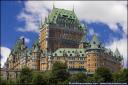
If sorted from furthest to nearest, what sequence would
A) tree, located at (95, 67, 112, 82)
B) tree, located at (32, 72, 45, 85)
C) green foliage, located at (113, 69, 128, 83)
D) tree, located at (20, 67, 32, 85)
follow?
tree, located at (95, 67, 112, 82) → green foliage, located at (113, 69, 128, 83) → tree, located at (20, 67, 32, 85) → tree, located at (32, 72, 45, 85)

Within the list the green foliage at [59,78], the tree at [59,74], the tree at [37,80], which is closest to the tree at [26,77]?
the green foliage at [59,78]

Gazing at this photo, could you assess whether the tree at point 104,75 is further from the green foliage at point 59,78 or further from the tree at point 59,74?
the tree at point 59,74

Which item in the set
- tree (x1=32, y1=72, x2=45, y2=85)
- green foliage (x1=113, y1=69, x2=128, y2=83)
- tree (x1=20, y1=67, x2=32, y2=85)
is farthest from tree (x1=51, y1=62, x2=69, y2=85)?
green foliage (x1=113, y1=69, x2=128, y2=83)

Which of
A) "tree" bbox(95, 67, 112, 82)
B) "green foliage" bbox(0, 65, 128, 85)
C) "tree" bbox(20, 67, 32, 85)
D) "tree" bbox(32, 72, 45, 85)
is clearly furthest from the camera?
"tree" bbox(95, 67, 112, 82)

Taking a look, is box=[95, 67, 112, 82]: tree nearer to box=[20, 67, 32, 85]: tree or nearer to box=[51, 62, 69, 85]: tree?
box=[51, 62, 69, 85]: tree

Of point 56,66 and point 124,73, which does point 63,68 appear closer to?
point 56,66

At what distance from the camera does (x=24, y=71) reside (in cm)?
18750

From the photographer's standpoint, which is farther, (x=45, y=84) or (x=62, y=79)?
(x=62, y=79)

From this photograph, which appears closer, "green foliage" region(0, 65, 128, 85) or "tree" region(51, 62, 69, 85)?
"green foliage" region(0, 65, 128, 85)

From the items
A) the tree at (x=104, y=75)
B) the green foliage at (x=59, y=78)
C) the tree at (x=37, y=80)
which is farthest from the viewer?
the tree at (x=104, y=75)

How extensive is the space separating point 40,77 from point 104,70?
1136 inches

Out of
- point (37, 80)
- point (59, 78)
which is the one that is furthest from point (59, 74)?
point (37, 80)

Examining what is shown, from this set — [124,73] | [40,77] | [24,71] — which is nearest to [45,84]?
[40,77]

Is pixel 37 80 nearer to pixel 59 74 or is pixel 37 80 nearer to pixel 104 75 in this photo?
pixel 59 74
